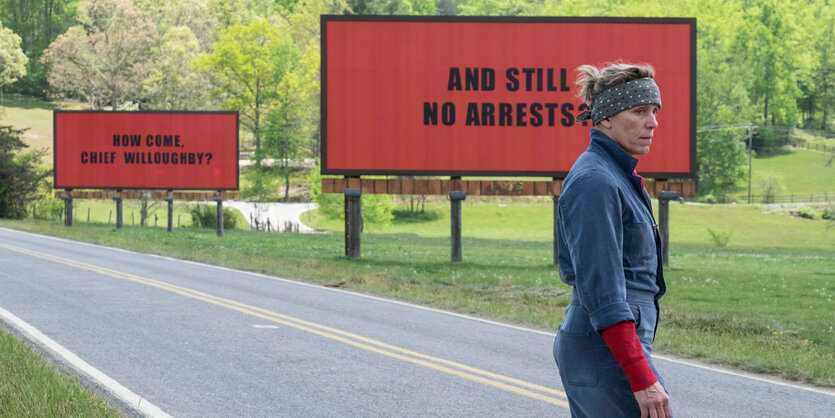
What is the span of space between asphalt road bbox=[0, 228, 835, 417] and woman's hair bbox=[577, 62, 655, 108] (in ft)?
14.9

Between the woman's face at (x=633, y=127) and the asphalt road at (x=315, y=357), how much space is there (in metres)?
4.50

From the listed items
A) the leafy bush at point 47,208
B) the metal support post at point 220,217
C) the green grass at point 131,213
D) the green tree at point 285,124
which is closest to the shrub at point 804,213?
the green tree at point 285,124

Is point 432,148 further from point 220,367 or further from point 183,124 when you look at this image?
point 183,124

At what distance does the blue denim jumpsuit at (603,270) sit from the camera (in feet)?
10.3

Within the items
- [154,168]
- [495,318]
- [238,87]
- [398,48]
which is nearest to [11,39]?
[238,87]

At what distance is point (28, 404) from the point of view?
22.8 ft

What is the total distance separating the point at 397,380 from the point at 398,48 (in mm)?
17682

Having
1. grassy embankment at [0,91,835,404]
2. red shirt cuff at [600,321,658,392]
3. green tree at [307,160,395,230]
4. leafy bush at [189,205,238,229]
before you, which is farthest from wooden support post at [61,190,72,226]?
red shirt cuff at [600,321,658,392]

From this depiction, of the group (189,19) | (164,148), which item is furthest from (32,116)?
(164,148)

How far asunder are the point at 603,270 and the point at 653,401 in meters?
0.48

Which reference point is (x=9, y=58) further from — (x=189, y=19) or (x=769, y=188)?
(x=769, y=188)

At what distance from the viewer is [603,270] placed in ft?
10.3

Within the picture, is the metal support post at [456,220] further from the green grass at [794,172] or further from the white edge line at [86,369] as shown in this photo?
the green grass at [794,172]

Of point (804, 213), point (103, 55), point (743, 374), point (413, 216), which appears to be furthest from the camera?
point (103, 55)
